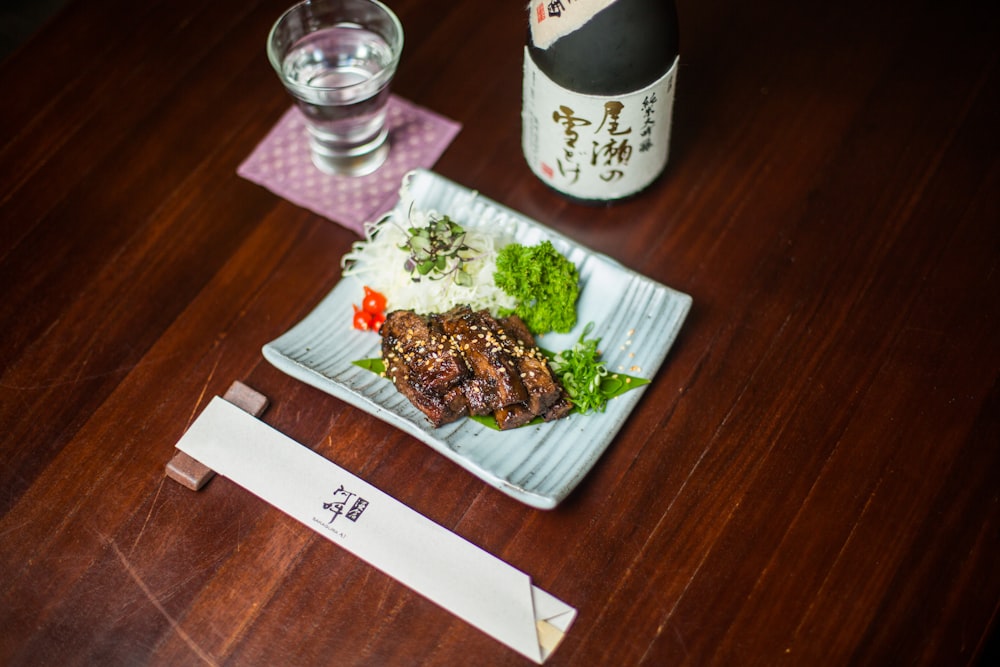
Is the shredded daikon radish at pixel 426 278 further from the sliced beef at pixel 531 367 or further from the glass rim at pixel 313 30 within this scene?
the glass rim at pixel 313 30

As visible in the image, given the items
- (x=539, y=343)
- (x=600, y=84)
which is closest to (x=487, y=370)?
(x=539, y=343)

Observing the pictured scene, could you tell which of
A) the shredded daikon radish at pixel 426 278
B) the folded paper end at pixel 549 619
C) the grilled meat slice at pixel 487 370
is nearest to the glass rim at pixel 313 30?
the shredded daikon radish at pixel 426 278

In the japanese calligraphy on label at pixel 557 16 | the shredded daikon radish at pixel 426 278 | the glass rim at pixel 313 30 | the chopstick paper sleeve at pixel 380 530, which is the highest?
the japanese calligraphy on label at pixel 557 16

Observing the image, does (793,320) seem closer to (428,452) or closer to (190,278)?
(428,452)

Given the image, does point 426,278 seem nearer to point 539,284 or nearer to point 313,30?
point 539,284

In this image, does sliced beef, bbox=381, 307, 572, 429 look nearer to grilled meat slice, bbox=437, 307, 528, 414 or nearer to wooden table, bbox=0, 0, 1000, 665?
grilled meat slice, bbox=437, 307, 528, 414

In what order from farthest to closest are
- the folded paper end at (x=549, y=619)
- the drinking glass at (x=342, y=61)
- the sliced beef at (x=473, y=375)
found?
the drinking glass at (x=342, y=61) < the sliced beef at (x=473, y=375) < the folded paper end at (x=549, y=619)

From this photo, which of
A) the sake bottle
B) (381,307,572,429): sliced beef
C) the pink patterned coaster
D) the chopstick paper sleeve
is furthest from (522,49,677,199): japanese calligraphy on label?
the chopstick paper sleeve
